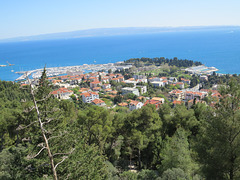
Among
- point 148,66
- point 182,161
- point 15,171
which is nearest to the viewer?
point 15,171

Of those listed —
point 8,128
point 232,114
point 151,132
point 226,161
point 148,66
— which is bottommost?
point 148,66

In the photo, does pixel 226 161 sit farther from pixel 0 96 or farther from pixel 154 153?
pixel 0 96

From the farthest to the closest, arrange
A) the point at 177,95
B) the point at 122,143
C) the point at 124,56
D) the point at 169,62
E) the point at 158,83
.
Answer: the point at 124,56 → the point at 169,62 → the point at 158,83 → the point at 177,95 → the point at 122,143

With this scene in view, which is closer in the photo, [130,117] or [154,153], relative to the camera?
[154,153]

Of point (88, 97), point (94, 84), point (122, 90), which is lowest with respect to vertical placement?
point (122, 90)

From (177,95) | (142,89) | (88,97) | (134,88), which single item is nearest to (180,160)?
(88,97)

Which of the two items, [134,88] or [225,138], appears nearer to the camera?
[225,138]

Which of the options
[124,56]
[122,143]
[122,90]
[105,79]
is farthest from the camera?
[124,56]

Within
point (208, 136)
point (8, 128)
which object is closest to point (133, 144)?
point (208, 136)

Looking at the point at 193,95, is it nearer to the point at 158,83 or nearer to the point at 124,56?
the point at 158,83
